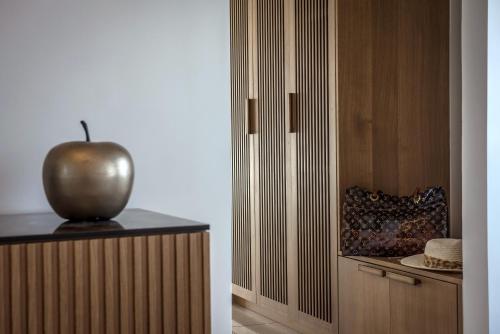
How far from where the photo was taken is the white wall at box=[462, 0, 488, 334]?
7.17 ft

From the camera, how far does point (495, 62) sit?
218 centimetres

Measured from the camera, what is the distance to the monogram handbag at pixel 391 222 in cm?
321

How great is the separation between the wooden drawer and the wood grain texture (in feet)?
1.73

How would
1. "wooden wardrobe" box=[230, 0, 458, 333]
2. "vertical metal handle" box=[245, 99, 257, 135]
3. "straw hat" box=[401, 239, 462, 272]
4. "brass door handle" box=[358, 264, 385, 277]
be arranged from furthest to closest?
"vertical metal handle" box=[245, 99, 257, 135]
"wooden wardrobe" box=[230, 0, 458, 333]
"brass door handle" box=[358, 264, 385, 277]
"straw hat" box=[401, 239, 462, 272]

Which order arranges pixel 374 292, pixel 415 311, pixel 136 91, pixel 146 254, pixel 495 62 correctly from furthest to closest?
pixel 374 292 → pixel 415 311 → pixel 136 91 → pixel 495 62 → pixel 146 254

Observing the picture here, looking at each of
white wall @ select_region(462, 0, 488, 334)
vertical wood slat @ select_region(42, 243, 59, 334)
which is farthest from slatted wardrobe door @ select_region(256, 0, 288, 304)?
vertical wood slat @ select_region(42, 243, 59, 334)

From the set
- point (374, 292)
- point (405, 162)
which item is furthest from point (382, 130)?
point (374, 292)

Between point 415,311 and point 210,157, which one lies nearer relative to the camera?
point 210,157

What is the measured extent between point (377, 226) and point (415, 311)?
554 mm

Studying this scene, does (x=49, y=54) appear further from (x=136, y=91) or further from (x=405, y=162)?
(x=405, y=162)

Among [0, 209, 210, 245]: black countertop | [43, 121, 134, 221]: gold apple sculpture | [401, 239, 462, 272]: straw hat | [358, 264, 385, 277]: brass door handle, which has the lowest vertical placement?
[358, 264, 385, 277]: brass door handle

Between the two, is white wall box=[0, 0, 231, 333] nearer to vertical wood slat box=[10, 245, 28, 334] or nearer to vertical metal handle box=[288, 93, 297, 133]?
vertical wood slat box=[10, 245, 28, 334]

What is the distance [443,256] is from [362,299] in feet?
1.89

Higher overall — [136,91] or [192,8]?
[192,8]
